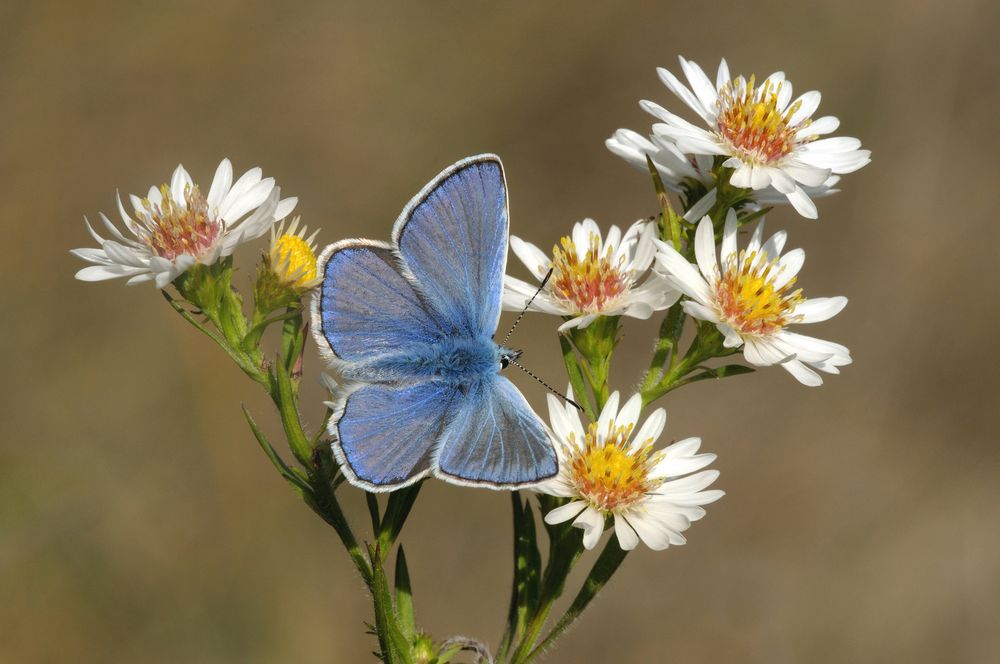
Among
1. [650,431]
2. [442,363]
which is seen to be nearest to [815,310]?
[650,431]

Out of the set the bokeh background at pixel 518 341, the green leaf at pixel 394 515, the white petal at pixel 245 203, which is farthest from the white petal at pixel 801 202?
the bokeh background at pixel 518 341

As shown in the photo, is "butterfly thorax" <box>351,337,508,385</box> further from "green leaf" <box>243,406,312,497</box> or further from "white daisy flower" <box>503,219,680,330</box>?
"green leaf" <box>243,406,312,497</box>

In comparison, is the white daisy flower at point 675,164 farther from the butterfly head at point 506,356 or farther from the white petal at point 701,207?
the butterfly head at point 506,356

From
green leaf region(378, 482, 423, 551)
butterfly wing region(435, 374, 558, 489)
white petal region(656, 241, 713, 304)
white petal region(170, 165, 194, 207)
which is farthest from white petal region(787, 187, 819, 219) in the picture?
white petal region(170, 165, 194, 207)

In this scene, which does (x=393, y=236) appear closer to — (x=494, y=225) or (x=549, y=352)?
(x=494, y=225)

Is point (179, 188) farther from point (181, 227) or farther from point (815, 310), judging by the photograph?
point (815, 310)

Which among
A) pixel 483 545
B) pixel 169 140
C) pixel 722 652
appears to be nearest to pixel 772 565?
pixel 722 652
